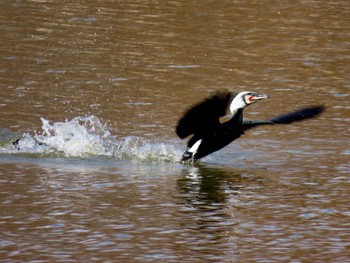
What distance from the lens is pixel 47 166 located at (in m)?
11.6

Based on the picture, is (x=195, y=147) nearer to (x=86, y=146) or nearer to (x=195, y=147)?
(x=195, y=147)

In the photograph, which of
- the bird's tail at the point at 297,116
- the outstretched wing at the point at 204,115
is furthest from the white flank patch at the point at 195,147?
the bird's tail at the point at 297,116

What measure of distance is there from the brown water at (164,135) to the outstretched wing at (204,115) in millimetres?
424

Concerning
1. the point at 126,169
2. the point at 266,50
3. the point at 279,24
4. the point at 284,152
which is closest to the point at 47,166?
the point at 126,169

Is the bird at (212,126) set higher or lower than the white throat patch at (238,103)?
lower

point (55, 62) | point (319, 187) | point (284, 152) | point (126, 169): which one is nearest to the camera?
point (319, 187)

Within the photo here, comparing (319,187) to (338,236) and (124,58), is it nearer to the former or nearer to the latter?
(338,236)

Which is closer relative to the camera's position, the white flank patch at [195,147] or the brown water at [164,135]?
the brown water at [164,135]

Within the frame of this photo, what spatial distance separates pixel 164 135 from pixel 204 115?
1934mm

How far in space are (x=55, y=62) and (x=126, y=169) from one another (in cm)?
668

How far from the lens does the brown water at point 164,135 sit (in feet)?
28.6

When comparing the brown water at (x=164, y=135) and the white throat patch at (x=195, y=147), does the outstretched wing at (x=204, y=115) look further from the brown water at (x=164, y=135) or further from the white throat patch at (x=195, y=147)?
the brown water at (x=164, y=135)

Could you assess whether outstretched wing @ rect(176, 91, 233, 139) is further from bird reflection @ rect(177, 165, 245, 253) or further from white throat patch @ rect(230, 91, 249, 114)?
bird reflection @ rect(177, 165, 245, 253)

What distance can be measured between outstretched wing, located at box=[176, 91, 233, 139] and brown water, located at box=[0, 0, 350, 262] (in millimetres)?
424
